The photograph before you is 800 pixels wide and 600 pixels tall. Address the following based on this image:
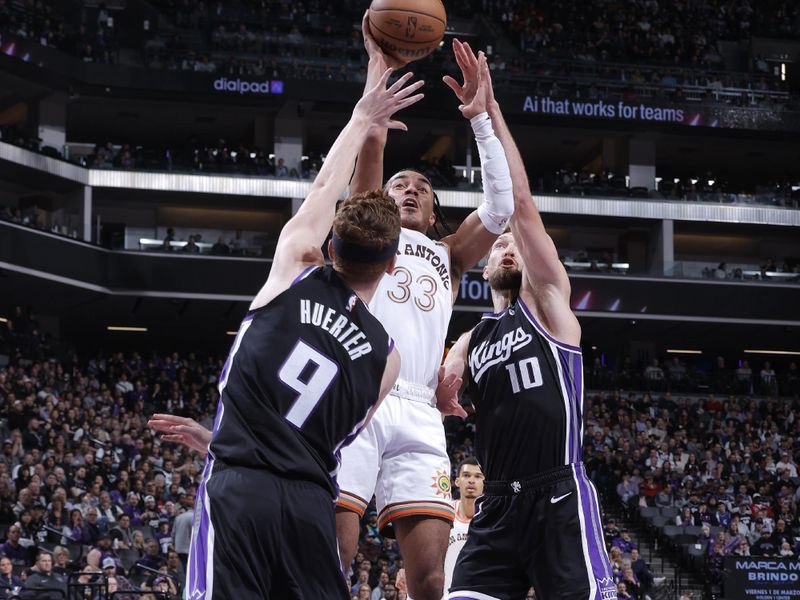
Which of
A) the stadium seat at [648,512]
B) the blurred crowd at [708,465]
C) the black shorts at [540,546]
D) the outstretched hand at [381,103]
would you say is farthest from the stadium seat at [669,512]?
the outstretched hand at [381,103]

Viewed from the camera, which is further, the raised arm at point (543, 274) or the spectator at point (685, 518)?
the spectator at point (685, 518)

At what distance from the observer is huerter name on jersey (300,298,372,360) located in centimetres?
450

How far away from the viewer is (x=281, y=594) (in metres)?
4.27

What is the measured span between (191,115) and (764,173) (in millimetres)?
21096

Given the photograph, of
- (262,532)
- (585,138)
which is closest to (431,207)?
(262,532)

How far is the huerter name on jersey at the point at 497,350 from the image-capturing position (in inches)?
242

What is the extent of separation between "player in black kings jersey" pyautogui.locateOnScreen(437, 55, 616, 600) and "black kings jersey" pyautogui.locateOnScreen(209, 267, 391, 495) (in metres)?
1.54

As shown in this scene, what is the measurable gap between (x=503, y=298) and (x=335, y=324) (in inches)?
92.7

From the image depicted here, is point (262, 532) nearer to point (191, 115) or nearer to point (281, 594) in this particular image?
point (281, 594)

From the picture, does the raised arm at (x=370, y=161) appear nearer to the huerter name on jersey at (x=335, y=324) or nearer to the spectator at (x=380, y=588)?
the huerter name on jersey at (x=335, y=324)

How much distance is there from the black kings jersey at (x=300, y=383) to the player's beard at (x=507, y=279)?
2.13 meters

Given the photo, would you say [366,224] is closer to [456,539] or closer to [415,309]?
[415,309]

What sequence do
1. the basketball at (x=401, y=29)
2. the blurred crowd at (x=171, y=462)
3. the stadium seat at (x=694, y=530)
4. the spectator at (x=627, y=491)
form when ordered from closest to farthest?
the basketball at (x=401, y=29)
the blurred crowd at (x=171, y=462)
the stadium seat at (x=694, y=530)
the spectator at (x=627, y=491)

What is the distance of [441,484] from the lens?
620 cm
